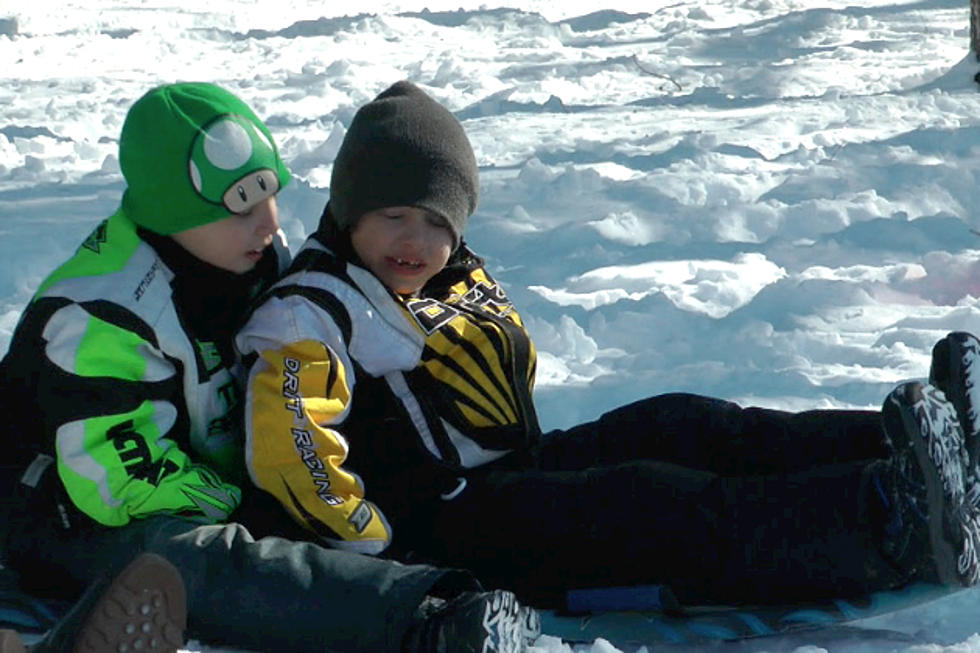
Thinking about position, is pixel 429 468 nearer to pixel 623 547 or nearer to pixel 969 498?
pixel 623 547

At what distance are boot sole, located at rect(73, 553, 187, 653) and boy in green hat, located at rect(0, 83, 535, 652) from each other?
0.41 m

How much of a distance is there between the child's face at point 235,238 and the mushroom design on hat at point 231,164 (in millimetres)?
32

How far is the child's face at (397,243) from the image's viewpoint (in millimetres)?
2873

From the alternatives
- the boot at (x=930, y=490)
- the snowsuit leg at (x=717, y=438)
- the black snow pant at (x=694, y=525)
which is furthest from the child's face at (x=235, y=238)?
the boot at (x=930, y=490)

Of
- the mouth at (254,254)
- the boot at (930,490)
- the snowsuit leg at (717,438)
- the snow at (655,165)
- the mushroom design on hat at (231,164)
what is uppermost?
the mushroom design on hat at (231,164)

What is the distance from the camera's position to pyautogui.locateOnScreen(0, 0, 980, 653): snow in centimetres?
430

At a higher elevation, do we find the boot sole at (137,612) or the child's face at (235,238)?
the child's face at (235,238)

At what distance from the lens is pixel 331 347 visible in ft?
9.07

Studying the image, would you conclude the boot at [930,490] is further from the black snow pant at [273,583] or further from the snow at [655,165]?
the black snow pant at [273,583]

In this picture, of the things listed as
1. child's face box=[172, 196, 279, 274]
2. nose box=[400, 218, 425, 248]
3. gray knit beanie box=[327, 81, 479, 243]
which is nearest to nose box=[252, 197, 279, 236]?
child's face box=[172, 196, 279, 274]

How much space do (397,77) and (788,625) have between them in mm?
7170

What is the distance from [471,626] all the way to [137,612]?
52 centimetres

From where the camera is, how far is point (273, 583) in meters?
2.53

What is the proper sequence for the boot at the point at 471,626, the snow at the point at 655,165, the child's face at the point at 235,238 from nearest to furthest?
the boot at the point at 471,626 → the child's face at the point at 235,238 → the snow at the point at 655,165
